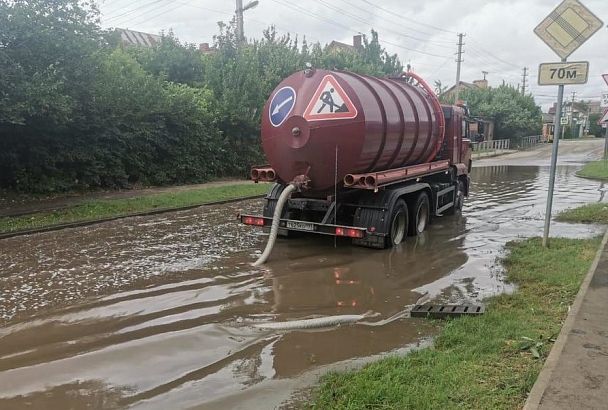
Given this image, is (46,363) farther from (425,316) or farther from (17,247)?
(17,247)

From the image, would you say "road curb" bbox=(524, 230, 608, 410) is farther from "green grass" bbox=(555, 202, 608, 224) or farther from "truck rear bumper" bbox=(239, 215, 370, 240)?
"green grass" bbox=(555, 202, 608, 224)

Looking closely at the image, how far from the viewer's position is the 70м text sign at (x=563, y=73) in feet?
26.2

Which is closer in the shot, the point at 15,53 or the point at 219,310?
the point at 219,310

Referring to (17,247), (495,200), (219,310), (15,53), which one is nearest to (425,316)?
(219,310)

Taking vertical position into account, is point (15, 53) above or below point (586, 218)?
above

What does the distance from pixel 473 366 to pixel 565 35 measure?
243 inches

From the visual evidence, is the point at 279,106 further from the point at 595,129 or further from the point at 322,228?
the point at 595,129

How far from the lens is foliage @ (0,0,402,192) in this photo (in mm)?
11359

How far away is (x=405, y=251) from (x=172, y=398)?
6.08 m

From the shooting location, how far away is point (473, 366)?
4.18 meters

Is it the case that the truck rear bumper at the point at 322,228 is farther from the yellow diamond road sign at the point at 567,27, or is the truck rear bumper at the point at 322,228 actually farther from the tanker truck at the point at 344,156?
the yellow diamond road sign at the point at 567,27

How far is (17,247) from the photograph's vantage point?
9094 mm

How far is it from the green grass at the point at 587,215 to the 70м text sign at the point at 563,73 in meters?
4.88

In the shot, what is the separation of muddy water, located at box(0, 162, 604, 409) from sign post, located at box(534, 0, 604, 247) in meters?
3.02
